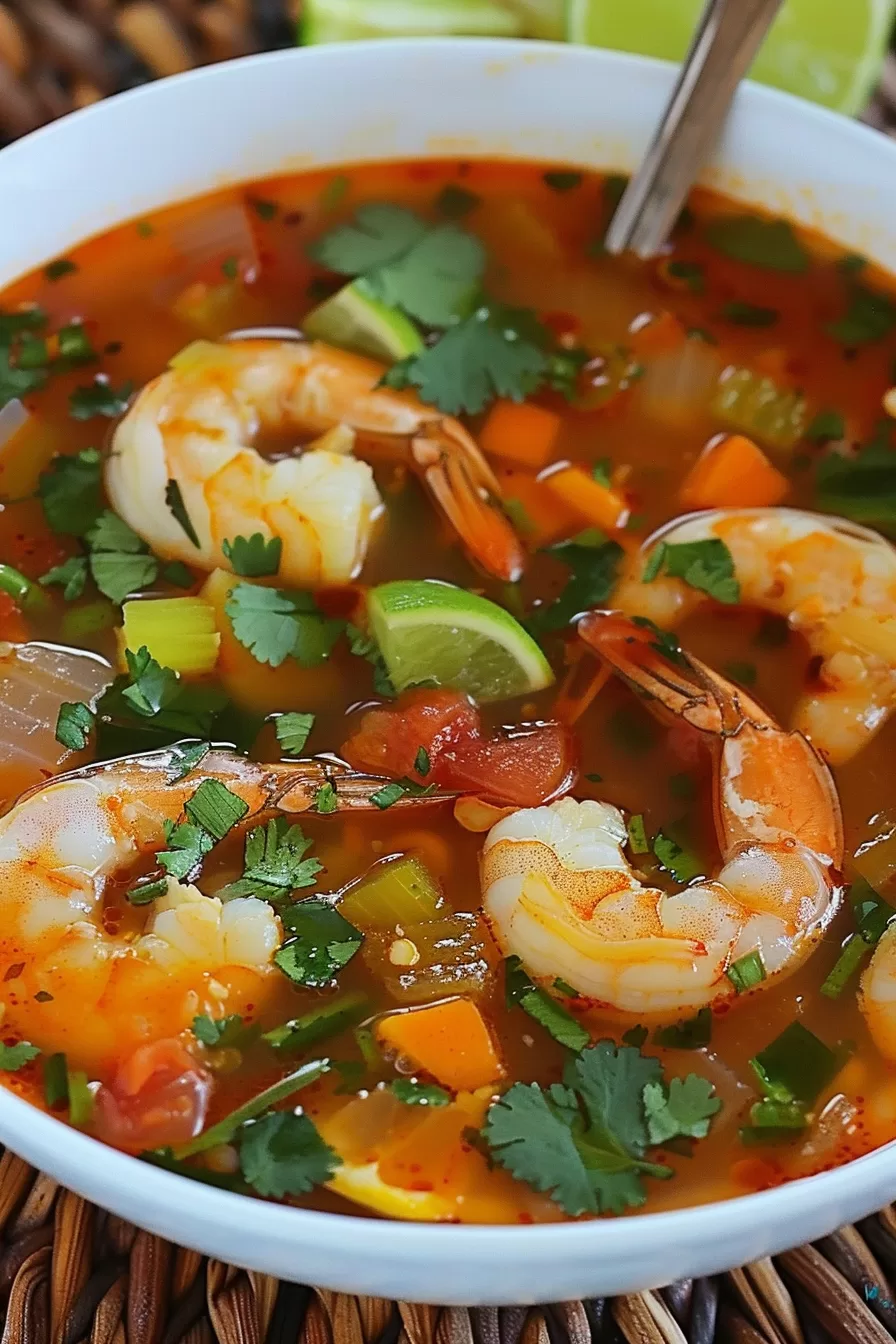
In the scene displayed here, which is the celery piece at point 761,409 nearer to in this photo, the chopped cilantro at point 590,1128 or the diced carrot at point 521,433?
the diced carrot at point 521,433

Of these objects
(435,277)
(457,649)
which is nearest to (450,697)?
(457,649)

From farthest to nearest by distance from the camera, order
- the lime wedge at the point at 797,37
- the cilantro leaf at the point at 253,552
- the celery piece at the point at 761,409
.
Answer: the lime wedge at the point at 797,37 → the celery piece at the point at 761,409 → the cilantro leaf at the point at 253,552

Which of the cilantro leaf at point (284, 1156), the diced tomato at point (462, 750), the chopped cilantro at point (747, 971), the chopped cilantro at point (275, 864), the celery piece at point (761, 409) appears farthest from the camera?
the celery piece at point (761, 409)

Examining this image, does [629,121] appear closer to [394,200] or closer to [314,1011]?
[394,200]

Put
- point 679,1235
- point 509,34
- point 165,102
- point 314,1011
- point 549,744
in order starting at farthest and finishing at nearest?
point 509,34 < point 165,102 < point 549,744 < point 314,1011 < point 679,1235

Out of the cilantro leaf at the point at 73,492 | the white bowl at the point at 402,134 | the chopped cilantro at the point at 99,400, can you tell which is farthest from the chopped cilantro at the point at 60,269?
the cilantro leaf at the point at 73,492

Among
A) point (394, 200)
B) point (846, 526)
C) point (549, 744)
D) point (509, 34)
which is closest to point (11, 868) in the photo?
point (549, 744)

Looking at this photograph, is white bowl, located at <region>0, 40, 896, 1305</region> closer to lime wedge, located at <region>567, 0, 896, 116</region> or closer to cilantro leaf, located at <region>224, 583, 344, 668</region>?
lime wedge, located at <region>567, 0, 896, 116</region>
